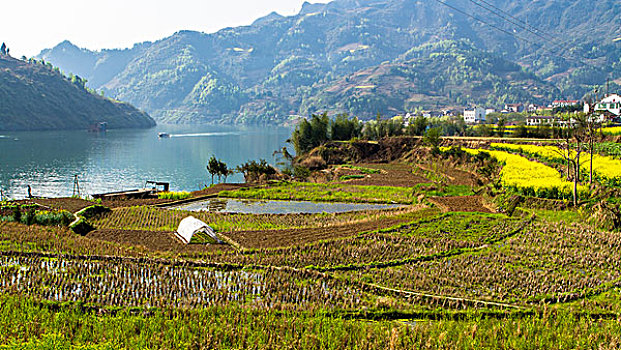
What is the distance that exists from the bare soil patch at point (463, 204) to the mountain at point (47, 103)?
132m

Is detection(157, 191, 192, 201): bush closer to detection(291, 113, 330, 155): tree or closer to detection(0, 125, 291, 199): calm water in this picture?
detection(0, 125, 291, 199): calm water

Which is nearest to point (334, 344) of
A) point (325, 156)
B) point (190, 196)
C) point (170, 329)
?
point (170, 329)

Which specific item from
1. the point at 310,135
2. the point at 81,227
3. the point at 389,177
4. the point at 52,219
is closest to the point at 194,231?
the point at 81,227

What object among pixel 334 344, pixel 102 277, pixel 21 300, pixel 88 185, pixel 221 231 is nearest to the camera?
pixel 334 344

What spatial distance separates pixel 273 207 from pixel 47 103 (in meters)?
139

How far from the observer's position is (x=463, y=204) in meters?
23.9

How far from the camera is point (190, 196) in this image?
30.4 m

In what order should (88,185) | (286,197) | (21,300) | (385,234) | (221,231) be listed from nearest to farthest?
1. (21,300)
2. (385,234)
3. (221,231)
4. (286,197)
5. (88,185)

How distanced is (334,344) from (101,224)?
636 inches

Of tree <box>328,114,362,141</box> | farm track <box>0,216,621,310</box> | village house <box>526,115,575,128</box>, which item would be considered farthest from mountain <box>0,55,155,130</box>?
farm track <box>0,216,621,310</box>

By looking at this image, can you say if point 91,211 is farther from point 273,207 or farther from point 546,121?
point 546,121

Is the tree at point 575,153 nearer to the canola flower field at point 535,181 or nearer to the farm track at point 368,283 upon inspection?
the canola flower field at point 535,181

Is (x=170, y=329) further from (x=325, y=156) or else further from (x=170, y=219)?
(x=325, y=156)

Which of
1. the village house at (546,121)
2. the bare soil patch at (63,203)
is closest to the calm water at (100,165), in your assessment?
the bare soil patch at (63,203)
